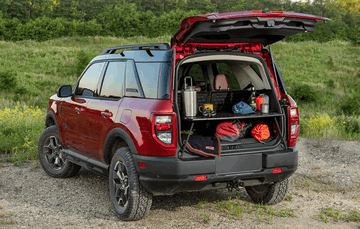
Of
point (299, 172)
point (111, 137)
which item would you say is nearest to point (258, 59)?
point (111, 137)

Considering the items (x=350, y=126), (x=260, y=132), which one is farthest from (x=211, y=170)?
(x=350, y=126)

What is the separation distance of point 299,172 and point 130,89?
3937mm

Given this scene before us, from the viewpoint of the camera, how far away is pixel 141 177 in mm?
4574

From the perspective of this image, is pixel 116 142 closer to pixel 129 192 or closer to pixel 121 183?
pixel 121 183

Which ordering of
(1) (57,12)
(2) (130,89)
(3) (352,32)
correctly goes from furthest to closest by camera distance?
1. (1) (57,12)
2. (3) (352,32)
3. (2) (130,89)

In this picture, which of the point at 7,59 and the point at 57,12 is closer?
the point at 7,59

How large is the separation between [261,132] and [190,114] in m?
0.92

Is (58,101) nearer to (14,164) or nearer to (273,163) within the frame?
(14,164)

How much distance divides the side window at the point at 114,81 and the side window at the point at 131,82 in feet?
0.36

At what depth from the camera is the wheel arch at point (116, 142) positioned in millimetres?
4678

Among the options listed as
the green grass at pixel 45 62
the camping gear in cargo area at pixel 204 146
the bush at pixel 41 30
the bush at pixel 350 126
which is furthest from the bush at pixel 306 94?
the bush at pixel 41 30

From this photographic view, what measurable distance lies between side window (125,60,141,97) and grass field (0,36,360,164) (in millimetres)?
17997

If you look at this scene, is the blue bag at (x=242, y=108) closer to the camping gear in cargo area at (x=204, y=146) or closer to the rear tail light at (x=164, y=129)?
the camping gear in cargo area at (x=204, y=146)

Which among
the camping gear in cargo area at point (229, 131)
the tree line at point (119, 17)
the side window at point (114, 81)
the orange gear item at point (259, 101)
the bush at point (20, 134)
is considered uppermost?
the tree line at point (119, 17)
